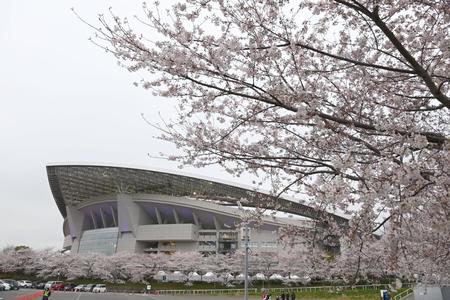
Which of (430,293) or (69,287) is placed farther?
(69,287)

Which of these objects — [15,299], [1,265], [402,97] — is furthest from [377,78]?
[1,265]

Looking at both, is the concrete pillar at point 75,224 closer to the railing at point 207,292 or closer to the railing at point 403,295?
the railing at point 207,292

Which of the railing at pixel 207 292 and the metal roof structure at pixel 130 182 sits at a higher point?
the metal roof structure at pixel 130 182

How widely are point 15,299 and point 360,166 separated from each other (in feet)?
84.7

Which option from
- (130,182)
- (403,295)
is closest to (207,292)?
(403,295)

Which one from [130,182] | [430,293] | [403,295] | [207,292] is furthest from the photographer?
[130,182]

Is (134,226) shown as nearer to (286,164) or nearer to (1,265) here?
(1,265)

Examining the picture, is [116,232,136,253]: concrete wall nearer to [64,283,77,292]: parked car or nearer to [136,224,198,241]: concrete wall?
[136,224,198,241]: concrete wall

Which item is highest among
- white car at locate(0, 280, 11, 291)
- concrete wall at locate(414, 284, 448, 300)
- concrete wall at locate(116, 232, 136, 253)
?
concrete wall at locate(116, 232, 136, 253)

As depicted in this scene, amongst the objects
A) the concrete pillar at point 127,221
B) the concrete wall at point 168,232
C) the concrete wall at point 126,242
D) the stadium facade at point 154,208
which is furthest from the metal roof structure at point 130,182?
the concrete wall at point 126,242

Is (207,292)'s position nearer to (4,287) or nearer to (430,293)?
(4,287)

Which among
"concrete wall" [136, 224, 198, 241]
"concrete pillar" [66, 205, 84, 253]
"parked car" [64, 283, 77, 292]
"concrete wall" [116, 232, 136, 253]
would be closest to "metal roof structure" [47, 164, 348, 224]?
"concrete wall" [136, 224, 198, 241]

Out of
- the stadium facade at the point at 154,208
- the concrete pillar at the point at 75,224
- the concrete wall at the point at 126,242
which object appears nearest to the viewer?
the stadium facade at the point at 154,208

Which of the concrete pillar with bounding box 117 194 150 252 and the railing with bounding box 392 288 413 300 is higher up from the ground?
the concrete pillar with bounding box 117 194 150 252
